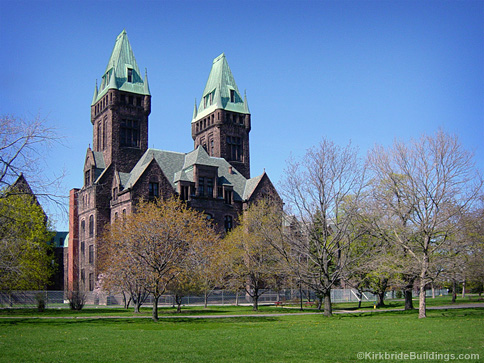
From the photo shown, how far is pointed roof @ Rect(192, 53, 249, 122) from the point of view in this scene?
79875 mm

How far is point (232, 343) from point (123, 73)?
59.9 m

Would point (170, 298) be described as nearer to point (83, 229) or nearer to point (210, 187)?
point (210, 187)

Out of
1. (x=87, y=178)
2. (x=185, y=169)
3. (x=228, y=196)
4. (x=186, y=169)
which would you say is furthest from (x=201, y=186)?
(x=87, y=178)

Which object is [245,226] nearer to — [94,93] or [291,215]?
[291,215]

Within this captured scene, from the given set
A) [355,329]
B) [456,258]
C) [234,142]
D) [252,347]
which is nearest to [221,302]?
[234,142]

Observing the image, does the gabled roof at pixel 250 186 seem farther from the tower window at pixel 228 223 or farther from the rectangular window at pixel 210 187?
the rectangular window at pixel 210 187

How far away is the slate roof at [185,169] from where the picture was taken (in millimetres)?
63562

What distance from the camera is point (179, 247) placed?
107 feet

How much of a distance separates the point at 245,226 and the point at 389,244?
64.2ft

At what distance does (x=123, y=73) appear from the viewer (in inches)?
2820

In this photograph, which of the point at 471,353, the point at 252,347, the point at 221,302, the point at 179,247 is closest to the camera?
the point at 471,353

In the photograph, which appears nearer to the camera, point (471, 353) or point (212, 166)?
point (471, 353)

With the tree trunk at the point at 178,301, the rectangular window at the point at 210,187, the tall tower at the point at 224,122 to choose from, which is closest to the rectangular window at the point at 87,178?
the rectangular window at the point at 210,187

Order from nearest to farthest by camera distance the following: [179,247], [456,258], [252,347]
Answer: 1. [252,347]
2. [456,258]
3. [179,247]
